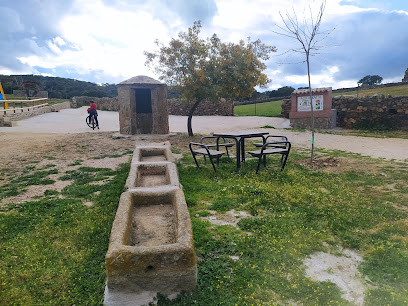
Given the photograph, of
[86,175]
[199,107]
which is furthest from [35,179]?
[199,107]

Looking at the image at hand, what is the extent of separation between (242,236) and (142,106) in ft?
31.6

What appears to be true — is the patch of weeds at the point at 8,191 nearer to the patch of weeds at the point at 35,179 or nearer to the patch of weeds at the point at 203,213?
the patch of weeds at the point at 35,179

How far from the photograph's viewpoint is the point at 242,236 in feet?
10.1

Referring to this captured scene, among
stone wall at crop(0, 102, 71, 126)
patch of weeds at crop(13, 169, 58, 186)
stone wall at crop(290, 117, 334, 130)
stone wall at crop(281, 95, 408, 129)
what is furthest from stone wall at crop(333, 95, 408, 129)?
stone wall at crop(0, 102, 71, 126)

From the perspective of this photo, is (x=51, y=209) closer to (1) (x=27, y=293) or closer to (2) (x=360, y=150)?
(1) (x=27, y=293)

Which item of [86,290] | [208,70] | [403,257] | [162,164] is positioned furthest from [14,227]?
[208,70]

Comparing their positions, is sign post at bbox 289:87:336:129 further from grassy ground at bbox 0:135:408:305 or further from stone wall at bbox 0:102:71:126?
stone wall at bbox 0:102:71:126

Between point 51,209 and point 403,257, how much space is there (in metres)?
4.18

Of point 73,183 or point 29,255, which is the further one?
point 73,183

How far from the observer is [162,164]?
203 inches

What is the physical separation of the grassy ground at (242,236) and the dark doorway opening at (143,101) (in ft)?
21.6

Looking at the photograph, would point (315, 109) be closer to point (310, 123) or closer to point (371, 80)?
point (310, 123)

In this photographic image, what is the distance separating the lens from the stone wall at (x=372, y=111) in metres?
14.0

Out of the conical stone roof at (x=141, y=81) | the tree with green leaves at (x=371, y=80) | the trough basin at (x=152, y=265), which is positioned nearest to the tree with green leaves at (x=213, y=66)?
the conical stone roof at (x=141, y=81)
